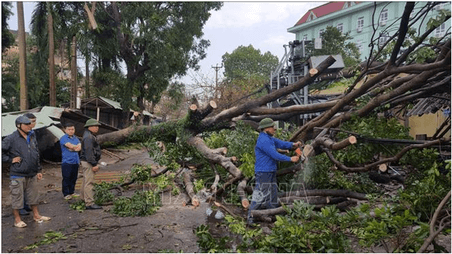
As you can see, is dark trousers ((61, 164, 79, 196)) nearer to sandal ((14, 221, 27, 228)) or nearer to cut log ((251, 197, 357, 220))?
sandal ((14, 221, 27, 228))

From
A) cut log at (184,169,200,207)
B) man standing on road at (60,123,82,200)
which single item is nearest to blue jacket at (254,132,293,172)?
cut log at (184,169,200,207)

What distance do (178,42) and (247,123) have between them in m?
13.6

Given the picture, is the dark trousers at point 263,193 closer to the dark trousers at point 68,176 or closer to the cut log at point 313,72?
the cut log at point 313,72

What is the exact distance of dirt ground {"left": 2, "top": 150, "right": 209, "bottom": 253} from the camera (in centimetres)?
433

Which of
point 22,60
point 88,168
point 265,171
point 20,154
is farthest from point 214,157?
point 22,60

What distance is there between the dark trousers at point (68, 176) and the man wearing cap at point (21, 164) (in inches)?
58.9

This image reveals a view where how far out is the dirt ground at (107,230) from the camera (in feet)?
14.2

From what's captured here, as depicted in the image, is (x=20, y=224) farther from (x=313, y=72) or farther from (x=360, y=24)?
(x=360, y=24)

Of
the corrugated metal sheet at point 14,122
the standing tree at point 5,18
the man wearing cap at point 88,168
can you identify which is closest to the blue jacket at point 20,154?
the man wearing cap at point 88,168

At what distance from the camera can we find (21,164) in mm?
5270

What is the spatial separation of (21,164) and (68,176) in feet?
6.26

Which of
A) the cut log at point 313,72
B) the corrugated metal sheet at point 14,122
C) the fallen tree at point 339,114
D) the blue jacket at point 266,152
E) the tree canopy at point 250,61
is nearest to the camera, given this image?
the fallen tree at point 339,114

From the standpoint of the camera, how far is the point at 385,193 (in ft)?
21.5

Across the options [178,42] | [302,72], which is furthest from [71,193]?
[178,42]
